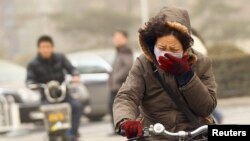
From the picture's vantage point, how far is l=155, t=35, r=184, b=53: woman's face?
4.27 meters

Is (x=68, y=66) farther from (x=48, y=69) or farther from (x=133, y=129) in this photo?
(x=133, y=129)

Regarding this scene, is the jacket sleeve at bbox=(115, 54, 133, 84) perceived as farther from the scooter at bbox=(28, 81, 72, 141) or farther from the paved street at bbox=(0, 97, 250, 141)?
the scooter at bbox=(28, 81, 72, 141)

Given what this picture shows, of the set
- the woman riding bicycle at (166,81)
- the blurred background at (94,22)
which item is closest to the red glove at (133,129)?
the woman riding bicycle at (166,81)

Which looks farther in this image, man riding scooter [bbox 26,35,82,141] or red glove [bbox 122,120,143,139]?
man riding scooter [bbox 26,35,82,141]

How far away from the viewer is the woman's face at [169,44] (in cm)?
427

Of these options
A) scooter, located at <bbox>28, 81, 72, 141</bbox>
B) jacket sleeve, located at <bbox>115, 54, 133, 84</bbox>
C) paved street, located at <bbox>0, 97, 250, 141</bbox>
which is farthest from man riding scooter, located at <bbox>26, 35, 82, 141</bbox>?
paved street, located at <bbox>0, 97, 250, 141</bbox>

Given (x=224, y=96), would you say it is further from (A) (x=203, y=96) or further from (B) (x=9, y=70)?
(A) (x=203, y=96)

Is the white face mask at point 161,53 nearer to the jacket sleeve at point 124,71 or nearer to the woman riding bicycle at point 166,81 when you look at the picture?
the woman riding bicycle at point 166,81

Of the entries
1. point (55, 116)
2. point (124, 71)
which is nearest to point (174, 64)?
point (55, 116)

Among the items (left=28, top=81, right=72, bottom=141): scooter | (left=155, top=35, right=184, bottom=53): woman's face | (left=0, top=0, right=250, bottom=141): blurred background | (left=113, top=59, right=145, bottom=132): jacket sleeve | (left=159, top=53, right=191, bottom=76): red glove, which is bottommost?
(left=28, top=81, right=72, bottom=141): scooter

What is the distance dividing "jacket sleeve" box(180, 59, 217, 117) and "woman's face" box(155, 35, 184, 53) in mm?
194

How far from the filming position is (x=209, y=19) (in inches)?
1303

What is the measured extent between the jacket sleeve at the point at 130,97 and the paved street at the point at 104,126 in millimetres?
7785

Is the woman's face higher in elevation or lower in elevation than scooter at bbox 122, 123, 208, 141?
higher
